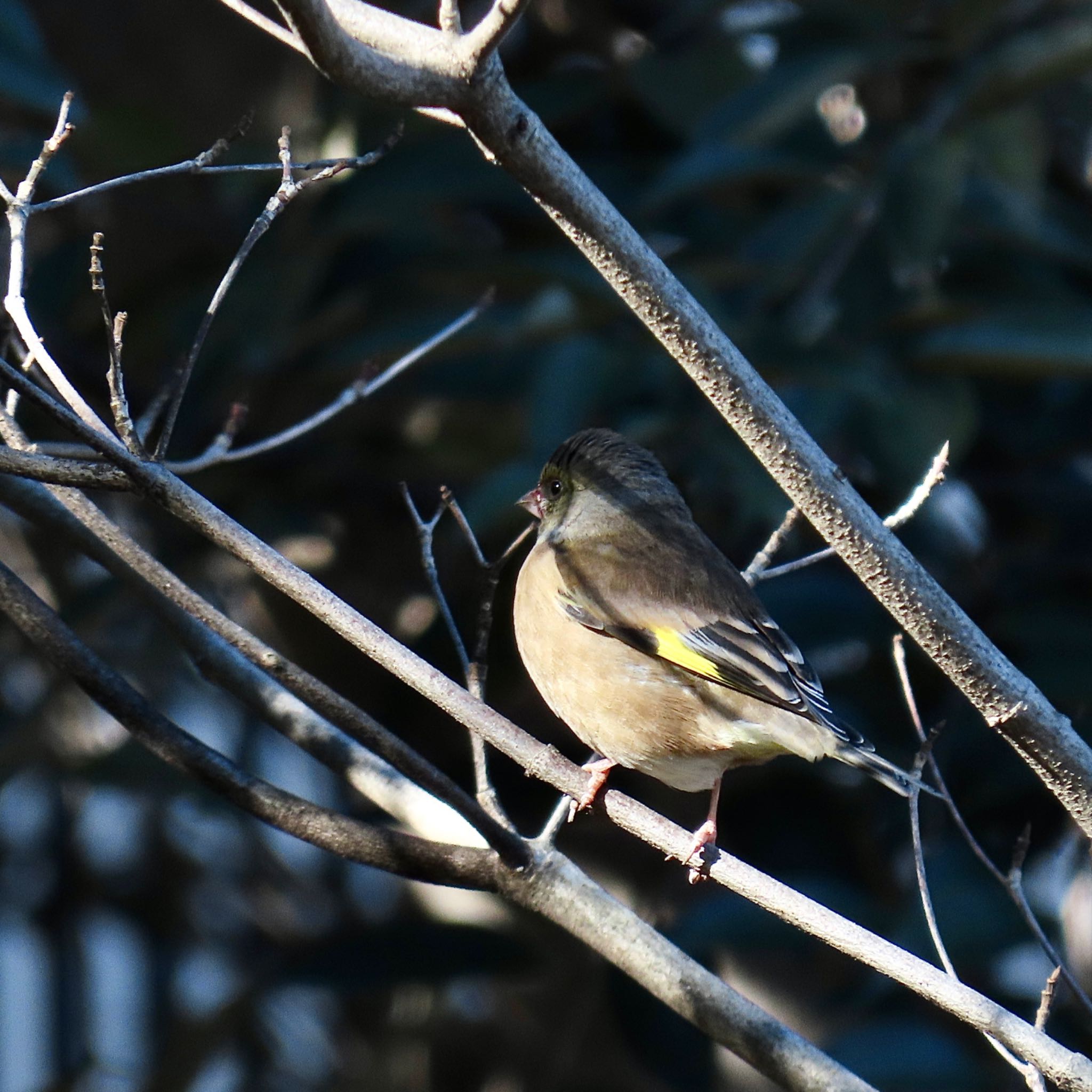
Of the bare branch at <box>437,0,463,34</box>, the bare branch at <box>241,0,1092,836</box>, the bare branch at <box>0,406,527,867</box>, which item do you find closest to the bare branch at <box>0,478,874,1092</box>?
the bare branch at <box>0,406,527,867</box>

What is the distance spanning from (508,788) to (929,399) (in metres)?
1.42

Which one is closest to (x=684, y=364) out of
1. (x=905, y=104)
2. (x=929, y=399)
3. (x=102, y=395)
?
(x=929, y=399)

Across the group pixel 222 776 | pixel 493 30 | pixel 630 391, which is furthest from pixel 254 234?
pixel 630 391

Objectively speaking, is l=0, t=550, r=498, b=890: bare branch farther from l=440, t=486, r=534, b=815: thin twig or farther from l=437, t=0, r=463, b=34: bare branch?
l=437, t=0, r=463, b=34: bare branch

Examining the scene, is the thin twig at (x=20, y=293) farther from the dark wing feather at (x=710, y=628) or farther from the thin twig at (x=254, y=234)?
the dark wing feather at (x=710, y=628)

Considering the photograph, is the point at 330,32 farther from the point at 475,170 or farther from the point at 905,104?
the point at 905,104

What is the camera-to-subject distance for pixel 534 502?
125 inches

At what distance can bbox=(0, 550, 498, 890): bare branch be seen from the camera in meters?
2.07

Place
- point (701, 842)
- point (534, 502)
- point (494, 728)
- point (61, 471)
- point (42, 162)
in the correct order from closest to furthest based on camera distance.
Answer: point (61, 471), point (42, 162), point (494, 728), point (701, 842), point (534, 502)

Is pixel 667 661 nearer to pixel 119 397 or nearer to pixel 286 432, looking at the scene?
pixel 286 432

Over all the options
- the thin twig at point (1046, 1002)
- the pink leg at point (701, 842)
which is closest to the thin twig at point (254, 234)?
the pink leg at point (701, 842)

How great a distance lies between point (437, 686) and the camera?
1.85 metres

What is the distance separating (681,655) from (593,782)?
21.6 inches

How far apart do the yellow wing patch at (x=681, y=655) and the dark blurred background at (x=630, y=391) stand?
38cm
